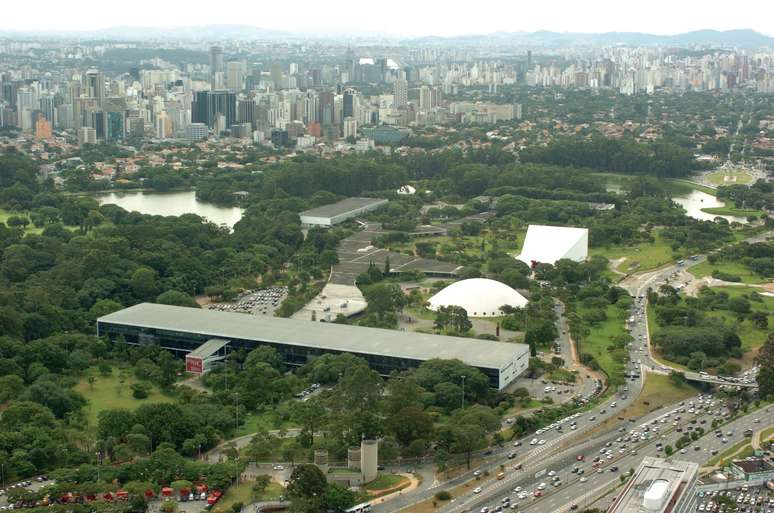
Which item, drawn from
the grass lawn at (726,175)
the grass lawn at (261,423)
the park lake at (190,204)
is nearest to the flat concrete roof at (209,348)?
the grass lawn at (261,423)

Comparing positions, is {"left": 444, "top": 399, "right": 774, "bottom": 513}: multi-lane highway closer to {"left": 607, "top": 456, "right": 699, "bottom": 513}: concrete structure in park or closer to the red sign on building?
{"left": 607, "top": 456, "right": 699, "bottom": 513}: concrete structure in park

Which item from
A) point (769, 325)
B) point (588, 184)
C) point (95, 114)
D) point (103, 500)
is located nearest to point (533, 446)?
point (103, 500)

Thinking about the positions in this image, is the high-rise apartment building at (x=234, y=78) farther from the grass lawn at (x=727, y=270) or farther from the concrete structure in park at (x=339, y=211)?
the grass lawn at (x=727, y=270)

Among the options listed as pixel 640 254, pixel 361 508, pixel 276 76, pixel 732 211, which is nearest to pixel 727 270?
pixel 640 254

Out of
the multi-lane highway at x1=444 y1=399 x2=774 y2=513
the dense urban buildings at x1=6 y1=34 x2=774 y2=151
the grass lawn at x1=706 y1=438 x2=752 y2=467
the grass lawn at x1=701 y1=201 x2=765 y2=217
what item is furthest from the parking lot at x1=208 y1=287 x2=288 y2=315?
the dense urban buildings at x1=6 y1=34 x2=774 y2=151

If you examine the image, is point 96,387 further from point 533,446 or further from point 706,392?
point 706,392

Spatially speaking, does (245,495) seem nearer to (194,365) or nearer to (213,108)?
(194,365)
